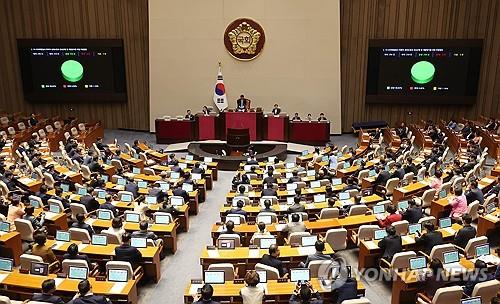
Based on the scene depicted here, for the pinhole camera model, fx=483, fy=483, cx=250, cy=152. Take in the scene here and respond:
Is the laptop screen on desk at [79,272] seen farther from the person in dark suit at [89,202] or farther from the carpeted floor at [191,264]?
the person in dark suit at [89,202]

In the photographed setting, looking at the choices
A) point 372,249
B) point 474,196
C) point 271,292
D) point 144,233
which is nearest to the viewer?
point 271,292

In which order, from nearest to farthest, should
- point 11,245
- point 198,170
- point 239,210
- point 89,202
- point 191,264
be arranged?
point 11,245, point 191,264, point 239,210, point 89,202, point 198,170

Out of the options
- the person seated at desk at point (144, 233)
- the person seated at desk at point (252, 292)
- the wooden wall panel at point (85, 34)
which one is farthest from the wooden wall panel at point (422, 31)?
the person seated at desk at point (252, 292)

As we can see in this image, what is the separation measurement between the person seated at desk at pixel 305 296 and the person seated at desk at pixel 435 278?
1924 millimetres

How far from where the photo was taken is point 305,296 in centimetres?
698

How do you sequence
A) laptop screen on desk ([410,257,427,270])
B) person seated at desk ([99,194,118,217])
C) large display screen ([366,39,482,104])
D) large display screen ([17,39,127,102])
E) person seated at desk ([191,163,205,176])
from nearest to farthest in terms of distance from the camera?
1. laptop screen on desk ([410,257,427,270])
2. person seated at desk ([99,194,118,217])
3. person seated at desk ([191,163,205,176])
4. large display screen ([366,39,482,104])
5. large display screen ([17,39,127,102])

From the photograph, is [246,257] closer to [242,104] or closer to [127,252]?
[127,252]

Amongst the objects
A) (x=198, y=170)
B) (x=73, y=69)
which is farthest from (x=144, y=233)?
(x=73, y=69)

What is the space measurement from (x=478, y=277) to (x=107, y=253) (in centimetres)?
664

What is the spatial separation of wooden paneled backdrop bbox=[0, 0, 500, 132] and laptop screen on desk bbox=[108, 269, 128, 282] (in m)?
18.1

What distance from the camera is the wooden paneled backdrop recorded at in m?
23.2

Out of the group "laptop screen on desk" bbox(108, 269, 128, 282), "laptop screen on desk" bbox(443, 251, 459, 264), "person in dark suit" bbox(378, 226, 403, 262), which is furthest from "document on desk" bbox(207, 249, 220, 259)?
"laptop screen on desk" bbox(443, 251, 459, 264)

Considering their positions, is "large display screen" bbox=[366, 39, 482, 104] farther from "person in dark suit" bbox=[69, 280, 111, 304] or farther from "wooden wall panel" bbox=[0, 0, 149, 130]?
"person in dark suit" bbox=[69, 280, 111, 304]

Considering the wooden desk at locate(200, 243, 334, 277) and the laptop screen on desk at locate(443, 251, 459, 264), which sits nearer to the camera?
the laptop screen on desk at locate(443, 251, 459, 264)
